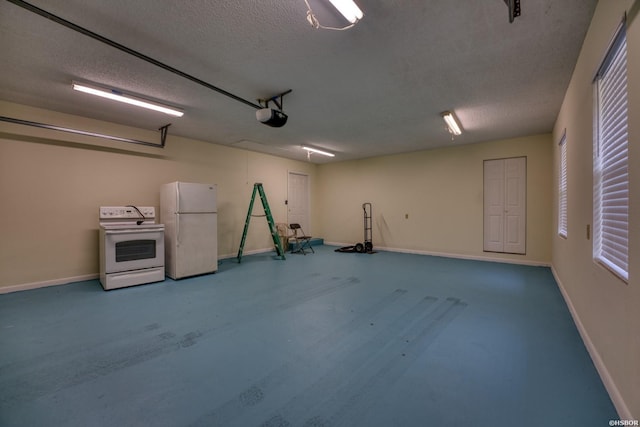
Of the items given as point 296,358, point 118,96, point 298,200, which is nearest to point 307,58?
point 118,96

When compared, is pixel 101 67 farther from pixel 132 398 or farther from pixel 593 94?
pixel 593 94

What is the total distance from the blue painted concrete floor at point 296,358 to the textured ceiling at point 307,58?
105 inches

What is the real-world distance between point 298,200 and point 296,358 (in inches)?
251

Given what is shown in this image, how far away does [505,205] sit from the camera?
225 inches

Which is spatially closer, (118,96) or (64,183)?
(118,96)

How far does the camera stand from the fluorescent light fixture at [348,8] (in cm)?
172

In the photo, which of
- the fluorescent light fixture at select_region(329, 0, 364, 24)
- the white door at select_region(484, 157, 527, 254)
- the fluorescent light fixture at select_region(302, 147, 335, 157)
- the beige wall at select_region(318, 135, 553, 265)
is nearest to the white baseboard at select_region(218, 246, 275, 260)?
the beige wall at select_region(318, 135, 553, 265)

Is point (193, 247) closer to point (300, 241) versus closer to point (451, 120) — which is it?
point (300, 241)

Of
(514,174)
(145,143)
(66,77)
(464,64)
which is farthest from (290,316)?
(514,174)

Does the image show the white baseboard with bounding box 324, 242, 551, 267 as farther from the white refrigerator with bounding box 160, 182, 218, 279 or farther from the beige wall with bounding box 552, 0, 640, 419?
the white refrigerator with bounding box 160, 182, 218, 279

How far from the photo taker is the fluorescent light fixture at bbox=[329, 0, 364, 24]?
Answer: 1.72 metres

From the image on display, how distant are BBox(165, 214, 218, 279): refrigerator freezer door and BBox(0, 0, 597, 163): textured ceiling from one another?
1759 mm

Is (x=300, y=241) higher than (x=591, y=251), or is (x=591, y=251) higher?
(x=591, y=251)

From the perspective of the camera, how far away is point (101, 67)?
279cm
